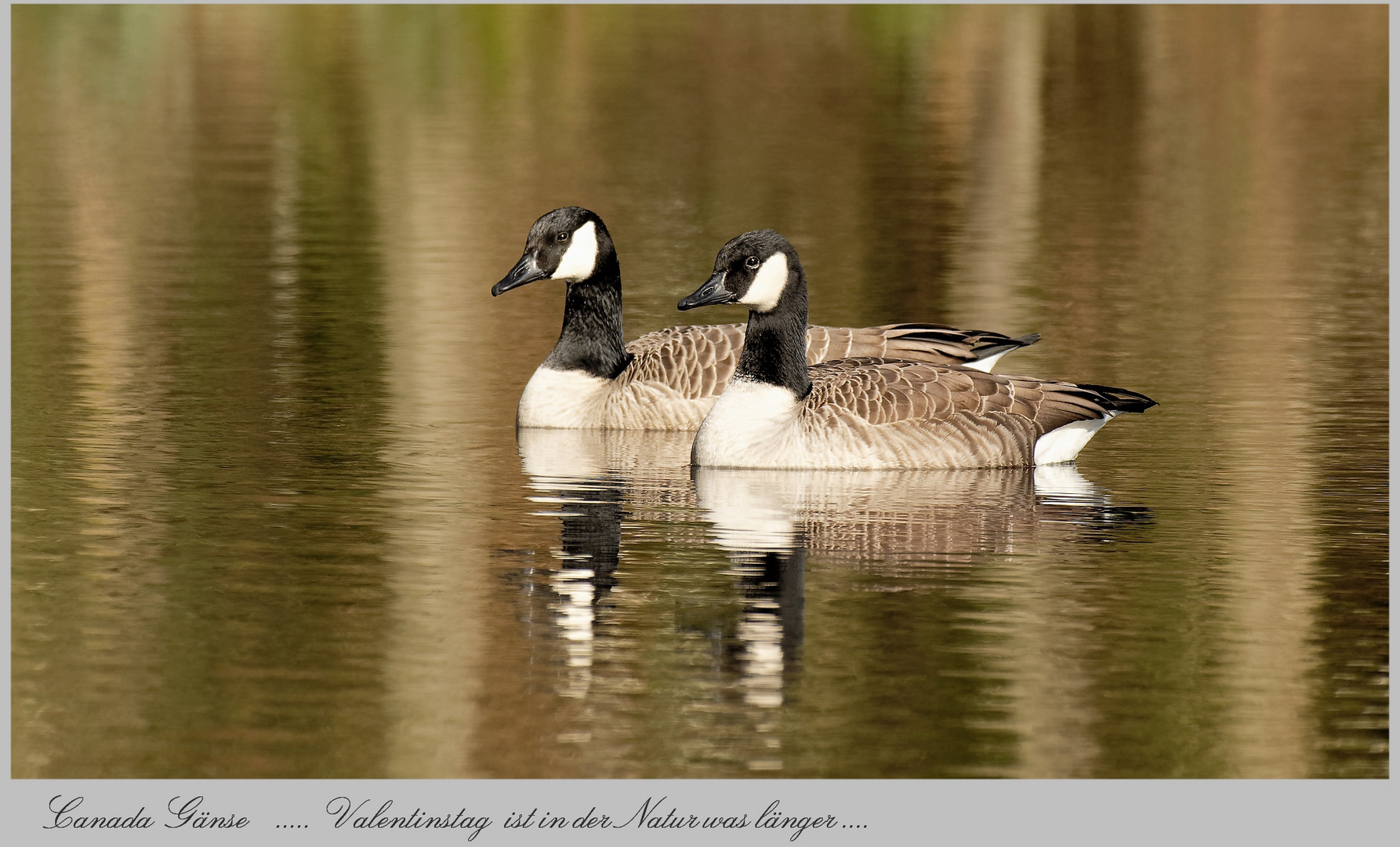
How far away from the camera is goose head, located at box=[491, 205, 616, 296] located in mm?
19469

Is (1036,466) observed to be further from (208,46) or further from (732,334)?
(208,46)

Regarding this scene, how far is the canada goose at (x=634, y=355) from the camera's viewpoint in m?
19.1

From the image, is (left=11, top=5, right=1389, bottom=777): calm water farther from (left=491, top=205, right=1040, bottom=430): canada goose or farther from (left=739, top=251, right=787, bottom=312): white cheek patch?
(left=739, top=251, right=787, bottom=312): white cheek patch

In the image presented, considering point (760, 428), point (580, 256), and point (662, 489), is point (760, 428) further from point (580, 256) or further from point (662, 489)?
point (580, 256)

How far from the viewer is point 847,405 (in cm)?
1645

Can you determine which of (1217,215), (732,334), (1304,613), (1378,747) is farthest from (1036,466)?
(1217,215)

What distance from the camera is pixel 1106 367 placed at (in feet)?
70.0

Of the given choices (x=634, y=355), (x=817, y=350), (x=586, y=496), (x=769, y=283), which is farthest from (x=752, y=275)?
(x=634, y=355)

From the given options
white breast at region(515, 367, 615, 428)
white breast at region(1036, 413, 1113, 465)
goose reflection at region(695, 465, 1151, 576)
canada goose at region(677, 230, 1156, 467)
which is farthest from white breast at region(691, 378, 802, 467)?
white breast at region(515, 367, 615, 428)

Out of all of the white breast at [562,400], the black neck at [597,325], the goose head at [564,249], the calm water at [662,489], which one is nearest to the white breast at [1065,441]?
the calm water at [662,489]

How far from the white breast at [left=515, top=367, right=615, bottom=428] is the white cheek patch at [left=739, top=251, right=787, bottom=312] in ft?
9.79

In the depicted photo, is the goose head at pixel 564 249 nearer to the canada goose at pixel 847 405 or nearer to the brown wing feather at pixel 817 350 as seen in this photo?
the brown wing feather at pixel 817 350

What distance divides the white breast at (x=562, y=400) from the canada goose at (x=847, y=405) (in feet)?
8.33

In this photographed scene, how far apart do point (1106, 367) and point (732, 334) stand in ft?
13.8
